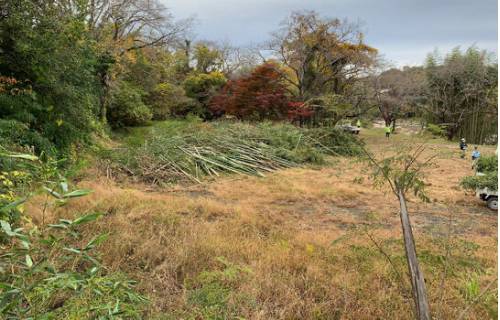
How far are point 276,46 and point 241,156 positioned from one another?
28.9 ft

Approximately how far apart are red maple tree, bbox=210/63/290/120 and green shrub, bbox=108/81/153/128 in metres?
4.11

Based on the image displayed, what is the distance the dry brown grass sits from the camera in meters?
2.03

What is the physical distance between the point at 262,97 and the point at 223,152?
598cm

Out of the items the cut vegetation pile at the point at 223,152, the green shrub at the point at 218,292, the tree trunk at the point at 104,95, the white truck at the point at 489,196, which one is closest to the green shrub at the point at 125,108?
the tree trunk at the point at 104,95

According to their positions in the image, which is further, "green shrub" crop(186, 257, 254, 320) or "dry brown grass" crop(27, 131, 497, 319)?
"dry brown grass" crop(27, 131, 497, 319)

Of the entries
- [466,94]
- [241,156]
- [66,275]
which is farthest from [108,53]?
[466,94]

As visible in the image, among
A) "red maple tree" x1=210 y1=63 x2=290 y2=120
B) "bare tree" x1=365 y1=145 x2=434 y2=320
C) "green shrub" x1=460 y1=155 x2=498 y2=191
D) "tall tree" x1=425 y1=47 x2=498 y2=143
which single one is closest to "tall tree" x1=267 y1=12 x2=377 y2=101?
"red maple tree" x1=210 y1=63 x2=290 y2=120

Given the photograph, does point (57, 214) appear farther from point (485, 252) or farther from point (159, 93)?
point (159, 93)

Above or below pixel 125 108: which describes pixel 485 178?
below

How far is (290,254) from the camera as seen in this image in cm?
269

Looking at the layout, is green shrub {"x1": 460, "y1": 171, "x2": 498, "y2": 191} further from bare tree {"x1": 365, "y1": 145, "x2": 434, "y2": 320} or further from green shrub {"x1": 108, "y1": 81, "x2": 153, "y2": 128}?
green shrub {"x1": 108, "y1": 81, "x2": 153, "y2": 128}

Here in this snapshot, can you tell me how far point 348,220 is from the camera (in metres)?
4.11

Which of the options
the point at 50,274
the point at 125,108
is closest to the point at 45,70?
the point at 50,274

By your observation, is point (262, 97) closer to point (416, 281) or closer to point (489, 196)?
point (489, 196)
